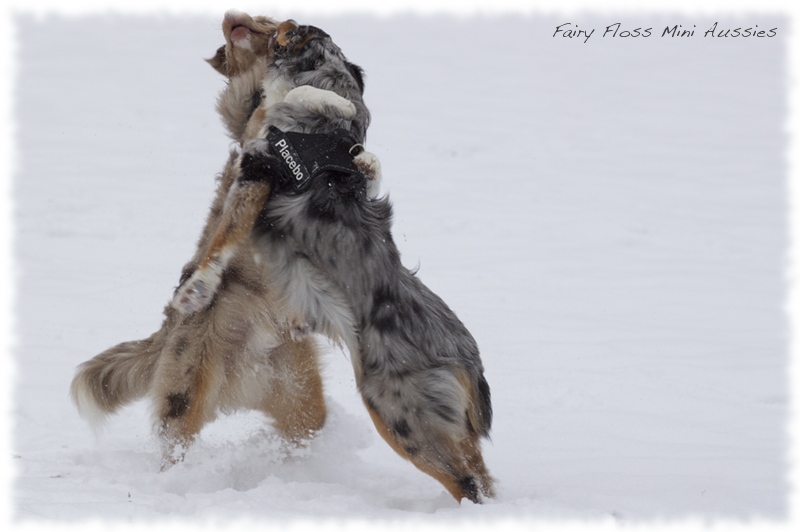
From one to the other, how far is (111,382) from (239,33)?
6.59 feet

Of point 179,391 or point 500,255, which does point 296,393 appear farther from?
point 500,255

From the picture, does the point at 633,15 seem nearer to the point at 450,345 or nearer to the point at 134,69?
the point at 134,69

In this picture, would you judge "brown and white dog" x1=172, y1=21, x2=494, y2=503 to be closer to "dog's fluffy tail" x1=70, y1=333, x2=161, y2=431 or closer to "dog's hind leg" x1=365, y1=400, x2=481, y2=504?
"dog's hind leg" x1=365, y1=400, x2=481, y2=504

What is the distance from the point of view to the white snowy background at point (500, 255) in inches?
179

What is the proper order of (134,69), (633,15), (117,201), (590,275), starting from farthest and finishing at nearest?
(633,15) < (134,69) < (117,201) < (590,275)

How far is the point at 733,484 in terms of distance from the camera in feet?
15.4

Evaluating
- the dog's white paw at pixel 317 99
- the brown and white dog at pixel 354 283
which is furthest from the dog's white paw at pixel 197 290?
the dog's white paw at pixel 317 99

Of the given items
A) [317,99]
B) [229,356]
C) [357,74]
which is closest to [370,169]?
[317,99]

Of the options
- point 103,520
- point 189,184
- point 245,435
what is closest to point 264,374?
point 245,435

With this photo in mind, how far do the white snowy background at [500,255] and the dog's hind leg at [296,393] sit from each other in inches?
3.8

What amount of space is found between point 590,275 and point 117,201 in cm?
493

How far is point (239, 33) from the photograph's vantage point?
4969 mm

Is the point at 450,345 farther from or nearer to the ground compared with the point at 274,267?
nearer to the ground

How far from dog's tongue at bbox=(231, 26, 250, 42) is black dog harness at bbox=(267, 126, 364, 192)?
2.71 feet
